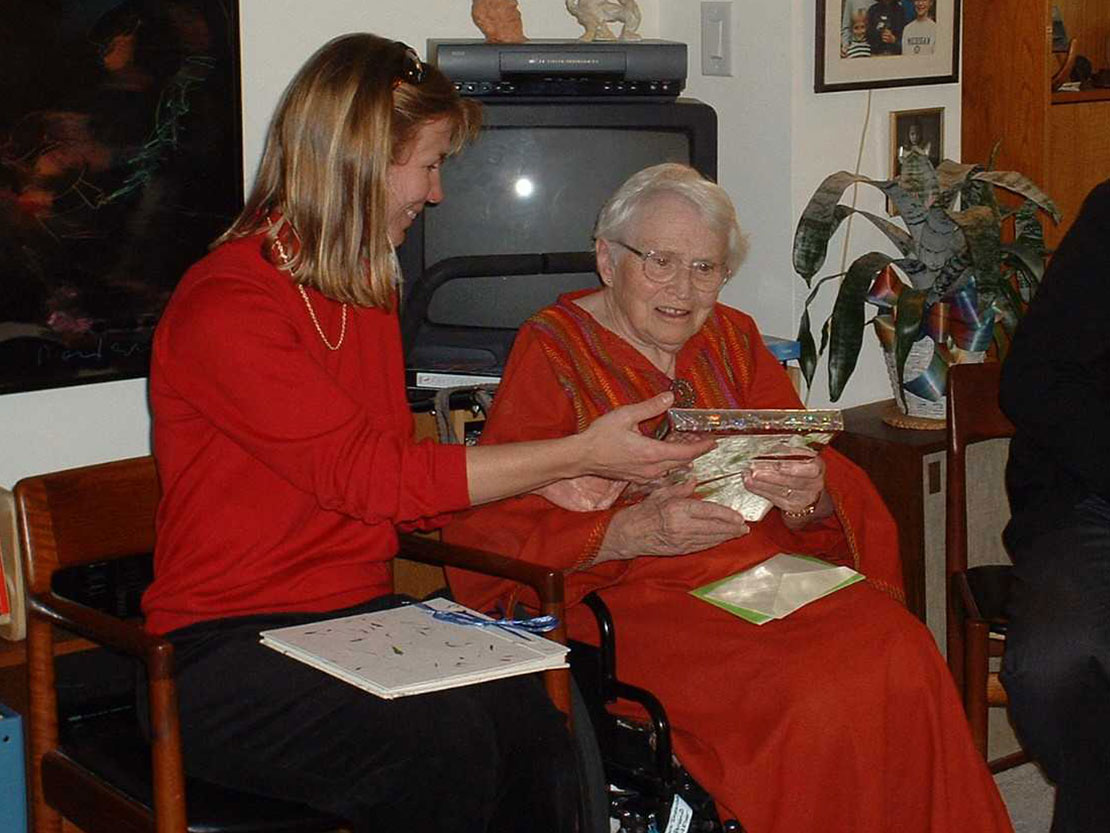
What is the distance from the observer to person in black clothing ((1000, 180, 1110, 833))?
2236 mm

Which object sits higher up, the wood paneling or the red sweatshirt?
the wood paneling

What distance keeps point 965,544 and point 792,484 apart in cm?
50

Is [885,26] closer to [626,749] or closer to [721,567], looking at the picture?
[721,567]

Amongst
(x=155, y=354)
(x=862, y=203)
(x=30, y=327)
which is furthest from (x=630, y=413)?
(x=862, y=203)

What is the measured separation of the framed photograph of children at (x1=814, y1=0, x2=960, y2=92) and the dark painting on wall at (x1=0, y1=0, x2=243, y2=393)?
1.20 meters

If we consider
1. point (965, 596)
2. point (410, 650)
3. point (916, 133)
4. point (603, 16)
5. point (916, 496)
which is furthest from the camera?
point (916, 133)

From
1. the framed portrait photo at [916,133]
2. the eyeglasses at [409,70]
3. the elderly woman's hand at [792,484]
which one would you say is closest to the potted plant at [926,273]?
the framed portrait photo at [916,133]

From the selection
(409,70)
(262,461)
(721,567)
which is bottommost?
(721,567)

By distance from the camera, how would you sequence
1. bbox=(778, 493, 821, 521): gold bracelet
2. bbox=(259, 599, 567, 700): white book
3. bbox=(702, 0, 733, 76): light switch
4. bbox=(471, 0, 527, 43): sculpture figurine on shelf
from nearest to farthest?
bbox=(259, 599, 567, 700): white book < bbox=(778, 493, 821, 521): gold bracelet < bbox=(471, 0, 527, 43): sculpture figurine on shelf < bbox=(702, 0, 733, 76): light switch

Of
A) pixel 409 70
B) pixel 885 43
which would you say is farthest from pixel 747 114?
pixel 409 70

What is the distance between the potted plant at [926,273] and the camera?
3.00m

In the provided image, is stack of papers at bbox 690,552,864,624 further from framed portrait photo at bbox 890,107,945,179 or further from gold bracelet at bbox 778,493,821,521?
framed portrait photo at bbox 890,107,945,179

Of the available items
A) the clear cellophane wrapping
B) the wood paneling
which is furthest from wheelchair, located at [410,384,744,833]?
the wood paneling

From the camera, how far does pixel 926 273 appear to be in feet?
10.0
